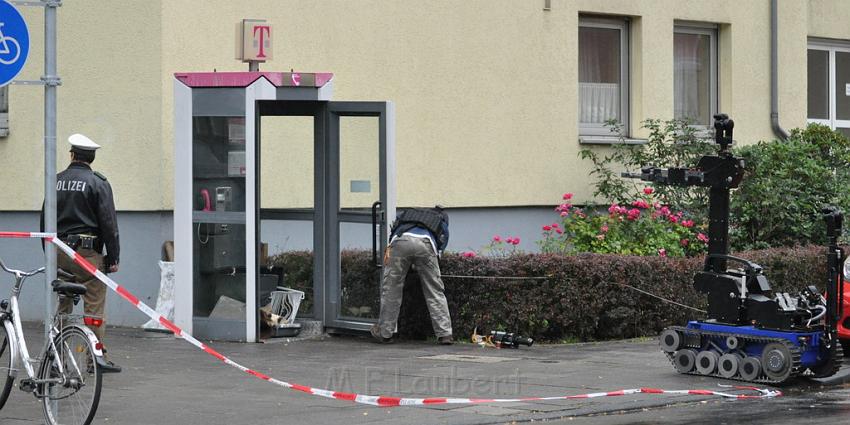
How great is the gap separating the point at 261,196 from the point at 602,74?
19.3ft

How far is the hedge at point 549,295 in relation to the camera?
1358cm

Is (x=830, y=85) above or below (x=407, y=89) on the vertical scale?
above

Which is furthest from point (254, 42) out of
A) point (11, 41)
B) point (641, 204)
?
point (11, 41)

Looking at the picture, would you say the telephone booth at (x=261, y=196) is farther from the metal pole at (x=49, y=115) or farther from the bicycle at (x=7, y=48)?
the bicycle at (x=7, y=48)

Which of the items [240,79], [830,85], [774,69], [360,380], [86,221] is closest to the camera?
[360,380]

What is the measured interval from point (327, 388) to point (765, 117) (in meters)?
11.2

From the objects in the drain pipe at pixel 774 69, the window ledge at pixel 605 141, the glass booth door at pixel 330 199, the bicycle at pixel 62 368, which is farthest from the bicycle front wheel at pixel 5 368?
the drain pipe at pixel 774 69

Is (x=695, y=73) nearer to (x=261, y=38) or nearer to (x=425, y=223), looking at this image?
(x=425, y=223)

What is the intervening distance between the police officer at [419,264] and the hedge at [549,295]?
31cm

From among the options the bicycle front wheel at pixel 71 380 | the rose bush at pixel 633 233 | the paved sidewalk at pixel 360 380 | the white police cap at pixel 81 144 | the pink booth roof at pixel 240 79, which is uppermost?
the pink booth roof at pixel 240 79

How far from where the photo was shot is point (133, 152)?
15016mm

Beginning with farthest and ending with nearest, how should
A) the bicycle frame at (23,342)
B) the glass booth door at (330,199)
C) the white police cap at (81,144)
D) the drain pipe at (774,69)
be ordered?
the drain pipe at (774,69) < the glass booth door at (330,199) < the white police cap at (81,144) < the bicycle frame at (23,342)

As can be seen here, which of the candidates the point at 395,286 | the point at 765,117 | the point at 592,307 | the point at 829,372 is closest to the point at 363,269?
the point at 395,286

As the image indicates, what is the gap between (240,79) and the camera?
13.6 m
